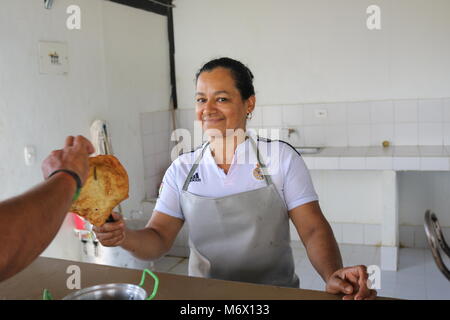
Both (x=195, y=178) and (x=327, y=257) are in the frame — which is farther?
(x=195, y=178)

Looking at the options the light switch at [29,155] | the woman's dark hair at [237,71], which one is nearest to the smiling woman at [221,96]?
the woman's dark hair at [237,71]

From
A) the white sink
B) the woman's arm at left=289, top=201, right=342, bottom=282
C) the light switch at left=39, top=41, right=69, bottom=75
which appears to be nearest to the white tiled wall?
the light switch at left=39, top=41, right=69, bottom=75

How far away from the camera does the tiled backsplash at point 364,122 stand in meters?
3.90

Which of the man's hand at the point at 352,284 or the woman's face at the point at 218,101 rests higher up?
the woman's face at the point at 218,101

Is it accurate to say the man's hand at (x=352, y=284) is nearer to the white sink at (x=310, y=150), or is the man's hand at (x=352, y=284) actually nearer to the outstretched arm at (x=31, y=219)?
the outstretched arm at (x=31, y=219)

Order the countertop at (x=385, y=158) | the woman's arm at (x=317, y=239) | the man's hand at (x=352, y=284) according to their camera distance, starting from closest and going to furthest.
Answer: the man's hand at (x=352, y=284), the woman's arm at (x=317, y=239), the countertop at (x=385, y=158)

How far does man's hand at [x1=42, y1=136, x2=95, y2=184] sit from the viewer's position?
35.2 inches

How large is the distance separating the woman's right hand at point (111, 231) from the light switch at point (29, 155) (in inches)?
67.4

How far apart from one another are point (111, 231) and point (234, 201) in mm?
498

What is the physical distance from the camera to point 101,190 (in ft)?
3.94

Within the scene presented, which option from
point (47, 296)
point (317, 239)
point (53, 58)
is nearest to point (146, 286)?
point (47, 296)

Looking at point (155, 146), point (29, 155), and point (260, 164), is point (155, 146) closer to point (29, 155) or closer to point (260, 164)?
point (29, 155)

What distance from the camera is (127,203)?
4000 mm
